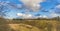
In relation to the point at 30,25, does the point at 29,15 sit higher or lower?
higher

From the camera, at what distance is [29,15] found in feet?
13.3

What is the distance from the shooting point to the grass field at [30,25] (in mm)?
3965

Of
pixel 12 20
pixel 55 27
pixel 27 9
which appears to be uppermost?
pixel 27 9

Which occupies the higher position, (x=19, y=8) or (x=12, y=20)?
(x=19, y=8)

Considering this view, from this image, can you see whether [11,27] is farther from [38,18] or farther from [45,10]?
[45,10]

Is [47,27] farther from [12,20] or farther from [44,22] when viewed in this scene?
[12,20]

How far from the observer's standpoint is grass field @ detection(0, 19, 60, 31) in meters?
3.96

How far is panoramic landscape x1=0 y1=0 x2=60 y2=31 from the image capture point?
3992mm

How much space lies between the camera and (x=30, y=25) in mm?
4020

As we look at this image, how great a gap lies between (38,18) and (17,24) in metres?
0.62

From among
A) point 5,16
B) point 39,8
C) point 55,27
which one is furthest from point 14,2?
point 55,27

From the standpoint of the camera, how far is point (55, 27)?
396cm

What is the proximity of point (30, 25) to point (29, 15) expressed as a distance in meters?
0.29

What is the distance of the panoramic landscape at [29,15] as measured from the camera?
399cm
